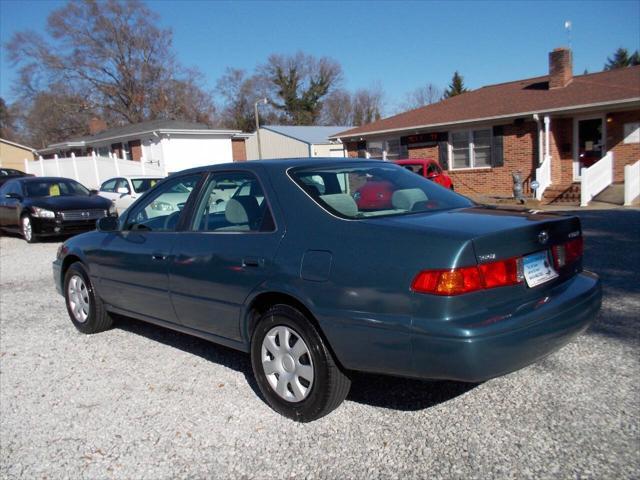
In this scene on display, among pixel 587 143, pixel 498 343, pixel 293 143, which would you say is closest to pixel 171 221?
pixel 498 343

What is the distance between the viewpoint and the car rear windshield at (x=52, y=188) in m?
13.5

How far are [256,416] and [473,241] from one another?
5.95ft

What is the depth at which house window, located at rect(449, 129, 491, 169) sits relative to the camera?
19583 mm

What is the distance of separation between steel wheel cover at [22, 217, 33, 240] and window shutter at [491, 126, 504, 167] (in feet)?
46.7

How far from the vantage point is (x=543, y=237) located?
3.27 meters

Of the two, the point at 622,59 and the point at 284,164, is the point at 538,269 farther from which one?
the point at 622,59

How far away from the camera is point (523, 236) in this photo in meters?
3.14

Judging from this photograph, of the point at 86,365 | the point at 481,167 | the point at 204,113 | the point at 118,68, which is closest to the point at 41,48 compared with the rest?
the point at 118,68

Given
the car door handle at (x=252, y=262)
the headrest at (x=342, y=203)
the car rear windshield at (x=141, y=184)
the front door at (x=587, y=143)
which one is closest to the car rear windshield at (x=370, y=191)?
the headrest at (x=342, y=203)

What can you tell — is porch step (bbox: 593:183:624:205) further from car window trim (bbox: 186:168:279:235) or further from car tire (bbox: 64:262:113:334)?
car tire (bbox: 64:262:113:334)

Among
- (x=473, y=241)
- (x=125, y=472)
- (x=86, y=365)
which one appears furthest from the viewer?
(x=86, y=365)

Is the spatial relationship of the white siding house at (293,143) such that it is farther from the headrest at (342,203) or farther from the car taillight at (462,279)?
the car taillight at (462,279)

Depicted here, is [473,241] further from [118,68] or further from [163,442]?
[118,68]

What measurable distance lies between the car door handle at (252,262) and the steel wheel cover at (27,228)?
10.8 meters
